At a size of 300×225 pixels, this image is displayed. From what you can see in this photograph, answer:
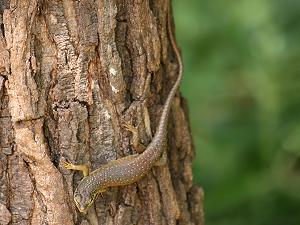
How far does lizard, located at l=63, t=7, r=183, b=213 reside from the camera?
3318 millimetres

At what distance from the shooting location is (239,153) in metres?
5.69

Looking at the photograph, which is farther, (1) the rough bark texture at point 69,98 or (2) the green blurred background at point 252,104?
(2) the green blurred background at point 252,104

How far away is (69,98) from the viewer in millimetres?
3324

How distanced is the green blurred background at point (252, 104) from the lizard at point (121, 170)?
1.85 m

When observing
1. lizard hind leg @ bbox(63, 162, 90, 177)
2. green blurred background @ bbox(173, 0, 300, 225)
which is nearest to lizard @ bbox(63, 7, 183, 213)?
lizard hind leg @ bbox(63, 162, 90, 177)

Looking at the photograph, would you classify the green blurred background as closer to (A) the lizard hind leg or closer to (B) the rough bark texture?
(B) the rough bark texture

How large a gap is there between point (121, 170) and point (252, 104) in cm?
274

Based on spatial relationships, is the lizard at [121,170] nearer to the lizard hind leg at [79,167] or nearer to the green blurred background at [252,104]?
the lizard hind leg at [79,167]

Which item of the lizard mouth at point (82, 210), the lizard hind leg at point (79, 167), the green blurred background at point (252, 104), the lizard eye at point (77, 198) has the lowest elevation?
the lizard mouth at point (82, 210)

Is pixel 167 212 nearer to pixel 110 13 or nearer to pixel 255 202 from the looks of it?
pixel 110 13

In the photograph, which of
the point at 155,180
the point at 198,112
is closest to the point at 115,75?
the point at 155,180

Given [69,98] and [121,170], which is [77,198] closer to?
[121,170]

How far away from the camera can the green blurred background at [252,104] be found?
5.47 m

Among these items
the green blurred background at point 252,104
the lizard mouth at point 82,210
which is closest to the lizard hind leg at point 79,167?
the lizard mouth at point 82,210
